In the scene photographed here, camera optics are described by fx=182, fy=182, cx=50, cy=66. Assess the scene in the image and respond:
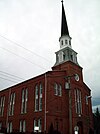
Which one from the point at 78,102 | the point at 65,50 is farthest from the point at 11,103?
the point at 65,50

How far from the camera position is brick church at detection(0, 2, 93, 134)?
32.8 m

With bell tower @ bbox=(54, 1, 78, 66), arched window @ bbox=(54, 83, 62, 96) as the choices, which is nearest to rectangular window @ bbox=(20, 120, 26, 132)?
arched window @ bbox=(54, 83, 62, 96)

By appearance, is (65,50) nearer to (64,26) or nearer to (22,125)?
(64,26)

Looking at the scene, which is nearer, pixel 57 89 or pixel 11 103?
pixel 57 89

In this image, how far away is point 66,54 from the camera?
40.3 metres

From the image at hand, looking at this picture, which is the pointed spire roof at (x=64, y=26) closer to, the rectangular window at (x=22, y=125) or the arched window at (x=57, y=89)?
the arched window at (x=57, y=89)

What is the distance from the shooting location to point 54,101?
3331 cm

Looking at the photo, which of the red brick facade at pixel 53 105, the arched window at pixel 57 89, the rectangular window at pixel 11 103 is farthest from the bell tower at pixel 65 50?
the rectangular window at pixel 11 103

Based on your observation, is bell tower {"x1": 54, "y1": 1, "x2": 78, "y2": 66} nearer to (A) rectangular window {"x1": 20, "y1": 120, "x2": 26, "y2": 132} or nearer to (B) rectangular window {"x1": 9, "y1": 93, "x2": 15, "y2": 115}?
(B) rectangular window {"x1": 9, "y1": 93, "x2": 15, "y2": 115}

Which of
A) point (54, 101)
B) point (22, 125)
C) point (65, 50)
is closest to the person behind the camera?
point (54, 101)

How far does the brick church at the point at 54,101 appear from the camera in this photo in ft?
107

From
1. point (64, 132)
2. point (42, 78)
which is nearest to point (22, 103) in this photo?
point (42, 78)

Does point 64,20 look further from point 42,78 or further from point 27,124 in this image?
point 27,124

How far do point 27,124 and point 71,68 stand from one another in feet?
47.0
